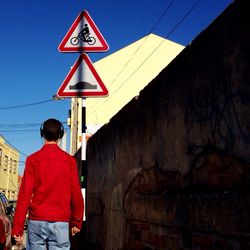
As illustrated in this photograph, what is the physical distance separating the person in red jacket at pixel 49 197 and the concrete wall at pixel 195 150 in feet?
2.62

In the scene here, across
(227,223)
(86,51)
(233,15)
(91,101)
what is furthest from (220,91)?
(91,101)

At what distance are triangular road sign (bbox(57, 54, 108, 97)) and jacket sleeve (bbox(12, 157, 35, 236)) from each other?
1.73 m

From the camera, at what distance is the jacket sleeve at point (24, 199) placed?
343 centimetres

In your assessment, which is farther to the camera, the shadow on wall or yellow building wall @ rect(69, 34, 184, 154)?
yellow building wall @ rect(69, 34, 184, 154)

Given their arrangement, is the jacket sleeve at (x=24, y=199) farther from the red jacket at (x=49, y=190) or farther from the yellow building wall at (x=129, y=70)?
the yellow building wall at (x=129, y=70)

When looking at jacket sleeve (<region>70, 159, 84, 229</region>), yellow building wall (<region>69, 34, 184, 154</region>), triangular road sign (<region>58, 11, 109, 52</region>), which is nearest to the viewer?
jacket sleeve (<region>70, 159, 84, 229</region>)

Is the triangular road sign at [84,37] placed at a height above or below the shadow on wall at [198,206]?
above

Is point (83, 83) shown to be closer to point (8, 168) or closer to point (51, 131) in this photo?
point (51, 131)

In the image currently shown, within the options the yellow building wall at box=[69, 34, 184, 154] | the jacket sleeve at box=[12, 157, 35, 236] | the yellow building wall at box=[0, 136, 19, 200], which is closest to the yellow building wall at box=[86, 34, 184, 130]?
the yellow building wall at box=[69, 34, 184, 154]

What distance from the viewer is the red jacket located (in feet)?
11.4

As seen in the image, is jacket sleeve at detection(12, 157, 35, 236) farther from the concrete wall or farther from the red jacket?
the concrete wall

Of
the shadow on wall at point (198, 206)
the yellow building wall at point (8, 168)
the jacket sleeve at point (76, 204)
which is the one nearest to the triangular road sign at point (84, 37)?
the shadow on wall at point (198, 206)

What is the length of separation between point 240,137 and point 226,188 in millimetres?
352

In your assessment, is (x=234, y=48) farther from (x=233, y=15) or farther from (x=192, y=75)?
(x=192, y=75)
